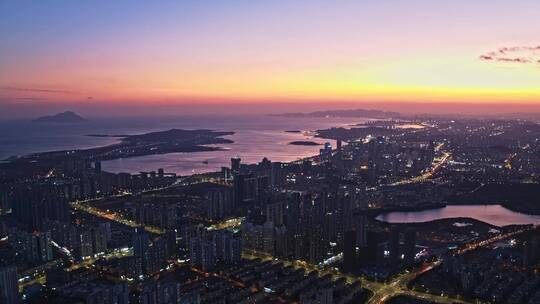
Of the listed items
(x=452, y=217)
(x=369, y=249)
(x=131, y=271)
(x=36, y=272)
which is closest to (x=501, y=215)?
(x=452, y=217)

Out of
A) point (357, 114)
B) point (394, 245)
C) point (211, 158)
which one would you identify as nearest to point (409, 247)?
point (394, 245)

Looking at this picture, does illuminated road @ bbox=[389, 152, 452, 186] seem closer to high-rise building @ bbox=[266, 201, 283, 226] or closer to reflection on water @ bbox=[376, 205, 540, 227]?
reflection on water @ bbox=[376, 205, 540, 227]

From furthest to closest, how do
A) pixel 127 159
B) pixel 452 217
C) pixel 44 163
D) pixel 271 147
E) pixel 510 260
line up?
pixel 271 147
pixel 127 159
pixel 44 163
pixel 452 217
pixel 510 260

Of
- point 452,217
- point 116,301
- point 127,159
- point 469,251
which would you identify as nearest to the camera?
point 116,301

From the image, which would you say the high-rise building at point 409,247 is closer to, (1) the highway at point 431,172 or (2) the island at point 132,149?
(1) the highway at point 431,172

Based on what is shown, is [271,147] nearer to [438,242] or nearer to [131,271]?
[438,242]
